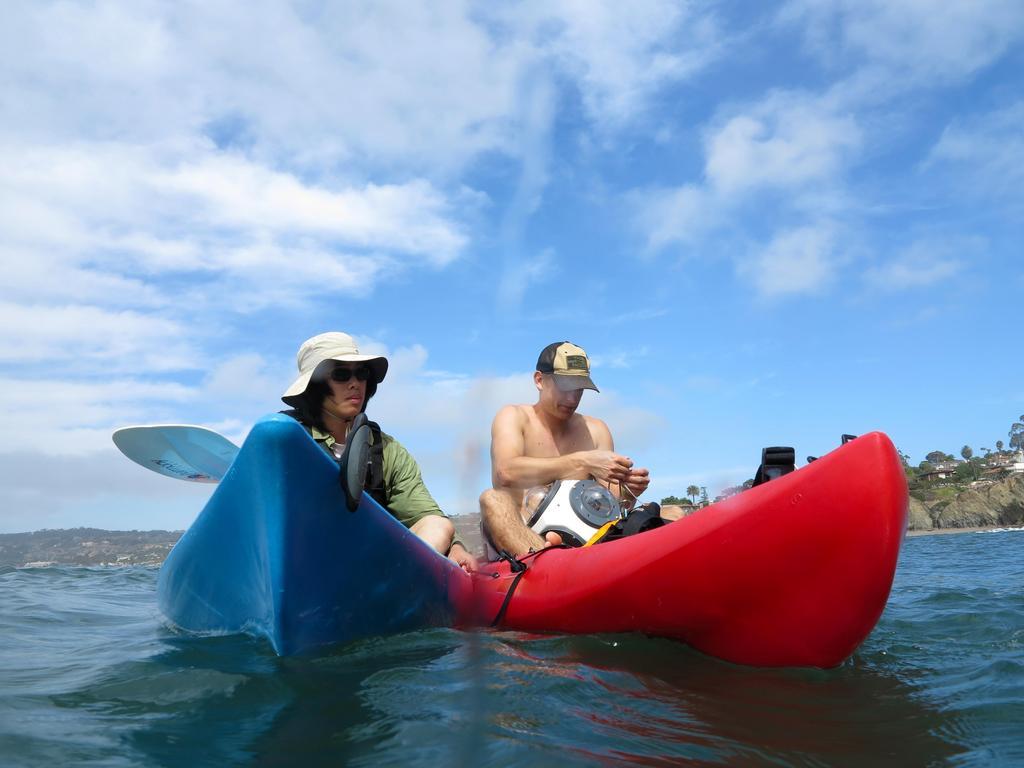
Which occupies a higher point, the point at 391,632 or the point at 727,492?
the point at 727,492

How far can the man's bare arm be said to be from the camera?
453 centimetres

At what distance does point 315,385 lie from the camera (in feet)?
13.2

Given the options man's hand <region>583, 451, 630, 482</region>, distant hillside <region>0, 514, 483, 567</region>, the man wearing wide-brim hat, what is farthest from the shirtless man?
distant hillside <region>0, 514, 483, 567</region>

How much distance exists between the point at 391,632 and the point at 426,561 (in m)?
0.39

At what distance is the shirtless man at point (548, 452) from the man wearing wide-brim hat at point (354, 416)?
32cm

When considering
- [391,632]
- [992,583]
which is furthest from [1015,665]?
[992,583]

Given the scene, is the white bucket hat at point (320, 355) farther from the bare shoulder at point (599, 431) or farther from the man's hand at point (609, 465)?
the bare shoulder at point (599, 431)

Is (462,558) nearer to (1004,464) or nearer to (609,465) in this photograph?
(609,465)

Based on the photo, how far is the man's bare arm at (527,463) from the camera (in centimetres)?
453

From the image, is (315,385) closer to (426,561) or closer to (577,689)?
(426,561)

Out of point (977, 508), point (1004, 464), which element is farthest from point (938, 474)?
point (977, 508)

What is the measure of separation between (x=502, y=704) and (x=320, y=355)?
204 cm

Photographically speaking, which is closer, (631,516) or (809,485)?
(809,485)

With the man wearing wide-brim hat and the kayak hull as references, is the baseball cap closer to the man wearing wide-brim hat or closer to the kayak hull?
the man wearing wide-brim hat
